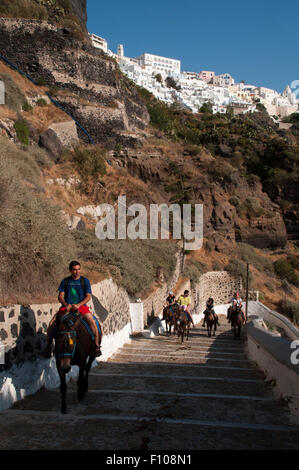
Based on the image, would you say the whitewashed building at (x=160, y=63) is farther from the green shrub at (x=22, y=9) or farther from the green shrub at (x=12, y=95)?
the green shrub at (x=12, y=95)

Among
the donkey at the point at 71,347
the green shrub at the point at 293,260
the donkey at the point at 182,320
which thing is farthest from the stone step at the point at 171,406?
the green shrub at the point at 293,260

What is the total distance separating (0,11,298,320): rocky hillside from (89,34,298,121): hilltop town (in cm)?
6990

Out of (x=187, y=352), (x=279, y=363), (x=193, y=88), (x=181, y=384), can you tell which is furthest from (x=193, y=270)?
(x=193, y=88)

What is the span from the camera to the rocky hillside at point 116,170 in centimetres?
1961

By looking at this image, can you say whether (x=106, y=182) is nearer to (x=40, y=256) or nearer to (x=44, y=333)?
(x=40, y=256)

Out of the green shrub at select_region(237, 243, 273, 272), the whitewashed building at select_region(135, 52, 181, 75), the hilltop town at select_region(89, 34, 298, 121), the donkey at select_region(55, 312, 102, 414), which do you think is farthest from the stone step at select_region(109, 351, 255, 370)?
the whitewashed building at select_region(135, 52, 181, 75)

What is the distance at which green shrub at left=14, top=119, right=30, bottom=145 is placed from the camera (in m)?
20.9

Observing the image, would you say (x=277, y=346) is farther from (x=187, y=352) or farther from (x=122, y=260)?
(x=122, y=260)

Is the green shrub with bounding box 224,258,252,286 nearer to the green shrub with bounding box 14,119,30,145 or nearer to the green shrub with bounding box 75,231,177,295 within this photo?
the green shrub with bounding box 75,231,177,295

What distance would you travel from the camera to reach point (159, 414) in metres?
4.60

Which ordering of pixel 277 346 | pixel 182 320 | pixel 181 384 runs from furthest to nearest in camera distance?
pixel 182 320
pixel 277 346
pixel 181 384

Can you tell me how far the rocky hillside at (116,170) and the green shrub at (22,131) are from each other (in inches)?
3.3

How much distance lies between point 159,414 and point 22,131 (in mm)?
19750

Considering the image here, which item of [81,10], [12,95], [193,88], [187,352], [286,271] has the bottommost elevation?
[187,352]
